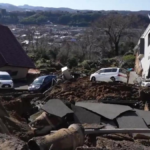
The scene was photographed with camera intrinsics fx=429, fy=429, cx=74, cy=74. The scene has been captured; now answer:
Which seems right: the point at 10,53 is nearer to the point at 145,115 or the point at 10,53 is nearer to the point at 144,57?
the point at 144,57

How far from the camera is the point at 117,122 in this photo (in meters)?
19.3

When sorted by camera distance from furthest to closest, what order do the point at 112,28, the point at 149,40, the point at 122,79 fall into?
1. the point at 112,28
2. the point at 149,40
3. the point at 122,79

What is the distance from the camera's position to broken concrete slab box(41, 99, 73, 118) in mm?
18575

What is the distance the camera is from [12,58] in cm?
4847

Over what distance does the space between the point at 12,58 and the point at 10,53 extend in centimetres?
85

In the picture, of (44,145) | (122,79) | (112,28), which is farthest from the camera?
(112,28)

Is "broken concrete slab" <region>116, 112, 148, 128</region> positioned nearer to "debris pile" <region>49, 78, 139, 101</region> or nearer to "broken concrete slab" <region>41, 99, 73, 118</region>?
"broken concrete slab" <region>41, 99, 73, 118</region>

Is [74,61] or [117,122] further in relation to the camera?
[74,61]

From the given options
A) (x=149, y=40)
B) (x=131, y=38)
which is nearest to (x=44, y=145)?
(x=149, y=40)

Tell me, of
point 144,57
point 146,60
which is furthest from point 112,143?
point 144,57

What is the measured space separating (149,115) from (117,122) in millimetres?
1891

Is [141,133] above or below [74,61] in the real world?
above

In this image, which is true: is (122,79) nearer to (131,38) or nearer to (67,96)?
(67,96)

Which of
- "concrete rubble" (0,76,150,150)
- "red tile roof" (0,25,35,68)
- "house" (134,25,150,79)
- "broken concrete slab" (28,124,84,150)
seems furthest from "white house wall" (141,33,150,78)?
"broken concrete slab" (28,124,84,150)
